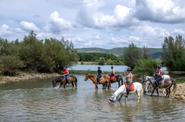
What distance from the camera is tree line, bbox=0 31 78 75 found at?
226 ft

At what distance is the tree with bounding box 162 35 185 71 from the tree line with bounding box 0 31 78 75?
2337 centimetres

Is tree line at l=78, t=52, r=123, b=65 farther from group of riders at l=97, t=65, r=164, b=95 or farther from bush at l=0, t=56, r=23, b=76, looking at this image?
group of riders at l=97, t=65, r=164, b=95

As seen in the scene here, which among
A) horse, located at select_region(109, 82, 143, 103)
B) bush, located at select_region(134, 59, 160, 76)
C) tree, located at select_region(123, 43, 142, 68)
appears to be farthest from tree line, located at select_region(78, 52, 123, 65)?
horse, located at select_region(109, 82, 143, 103)

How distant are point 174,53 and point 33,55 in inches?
1218

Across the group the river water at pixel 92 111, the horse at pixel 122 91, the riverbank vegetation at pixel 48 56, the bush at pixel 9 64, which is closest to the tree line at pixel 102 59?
the riverbank vegetation at pixel 48 56

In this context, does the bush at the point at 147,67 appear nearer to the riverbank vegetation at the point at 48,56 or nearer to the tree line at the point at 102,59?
the riverbank vegetation at the point at 48,56

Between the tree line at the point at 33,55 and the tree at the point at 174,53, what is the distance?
2337 centimetres

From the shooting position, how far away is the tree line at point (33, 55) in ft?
226

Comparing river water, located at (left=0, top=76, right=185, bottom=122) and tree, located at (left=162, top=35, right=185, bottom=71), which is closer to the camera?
river water, located at (left=0, top=76, right=185, bottom=122)

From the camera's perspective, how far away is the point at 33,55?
82.9 meters

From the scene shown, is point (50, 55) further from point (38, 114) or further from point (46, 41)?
point (38, 114)

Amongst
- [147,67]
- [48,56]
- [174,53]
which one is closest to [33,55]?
[48,56]

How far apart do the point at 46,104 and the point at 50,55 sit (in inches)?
2496

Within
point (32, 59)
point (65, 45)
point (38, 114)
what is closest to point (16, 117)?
point (38, 114)
